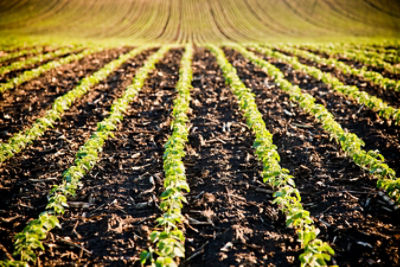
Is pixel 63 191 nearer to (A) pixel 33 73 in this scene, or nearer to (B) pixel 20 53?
(A) pixel 33 73

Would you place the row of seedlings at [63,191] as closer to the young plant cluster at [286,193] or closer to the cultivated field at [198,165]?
the cultivated field at [198,165]

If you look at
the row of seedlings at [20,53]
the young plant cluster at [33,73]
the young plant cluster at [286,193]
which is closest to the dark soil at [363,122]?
the young plant cluster at [286,193]

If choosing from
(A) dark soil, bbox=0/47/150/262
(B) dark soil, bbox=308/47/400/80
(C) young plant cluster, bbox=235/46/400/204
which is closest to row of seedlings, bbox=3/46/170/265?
(A) dark soil, bbox=0/47/150/262

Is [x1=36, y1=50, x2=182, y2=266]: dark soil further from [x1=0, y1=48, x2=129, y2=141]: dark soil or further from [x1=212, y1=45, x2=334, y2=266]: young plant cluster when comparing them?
[x1=0, y1=48, x2=129, y2=141]: dark soil

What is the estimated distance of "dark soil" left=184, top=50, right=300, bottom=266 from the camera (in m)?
3.39

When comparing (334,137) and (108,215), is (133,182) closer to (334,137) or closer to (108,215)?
(108,215)

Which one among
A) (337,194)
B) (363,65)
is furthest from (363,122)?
(363,65)

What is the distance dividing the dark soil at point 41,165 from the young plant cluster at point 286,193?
4.00m

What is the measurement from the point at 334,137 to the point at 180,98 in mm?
4198

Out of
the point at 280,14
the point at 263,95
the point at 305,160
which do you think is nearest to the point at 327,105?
the point at 263,95

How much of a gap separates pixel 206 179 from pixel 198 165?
46cm

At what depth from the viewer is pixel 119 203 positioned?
14.0ft

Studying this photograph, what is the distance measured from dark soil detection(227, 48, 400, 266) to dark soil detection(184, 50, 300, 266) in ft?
2.17

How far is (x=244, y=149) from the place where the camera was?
18.2ft
